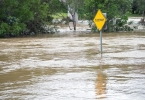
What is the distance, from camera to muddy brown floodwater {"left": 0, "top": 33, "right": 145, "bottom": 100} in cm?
1040

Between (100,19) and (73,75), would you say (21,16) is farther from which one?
(73,75)

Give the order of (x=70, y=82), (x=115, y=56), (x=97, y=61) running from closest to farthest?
(x=70, y=82) → (x=97, y=61) → (x=115, y=56)

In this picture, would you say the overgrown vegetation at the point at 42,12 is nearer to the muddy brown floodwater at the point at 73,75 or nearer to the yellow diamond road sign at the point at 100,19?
the muddy brown floodwater at the point at 73,75

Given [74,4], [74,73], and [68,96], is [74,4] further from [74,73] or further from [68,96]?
[68,96]

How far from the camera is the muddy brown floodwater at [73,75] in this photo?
10398mm

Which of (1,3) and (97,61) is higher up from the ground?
(1,3)

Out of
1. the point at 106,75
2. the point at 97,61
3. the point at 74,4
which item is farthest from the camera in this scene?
the point at 74,4

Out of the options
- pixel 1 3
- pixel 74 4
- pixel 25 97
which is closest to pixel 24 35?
pixel 1 3

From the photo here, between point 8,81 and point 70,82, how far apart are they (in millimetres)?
2046

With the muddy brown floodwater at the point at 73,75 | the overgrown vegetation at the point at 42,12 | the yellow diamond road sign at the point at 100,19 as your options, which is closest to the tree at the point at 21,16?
the overgrown vegetation at the point at 42,12

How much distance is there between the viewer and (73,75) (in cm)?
1340

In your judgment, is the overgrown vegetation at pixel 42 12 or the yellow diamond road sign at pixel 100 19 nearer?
the yellow diamond road sign at pixel 100 19

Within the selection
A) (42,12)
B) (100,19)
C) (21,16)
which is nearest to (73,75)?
(100,19)

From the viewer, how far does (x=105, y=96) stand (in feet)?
33.1
